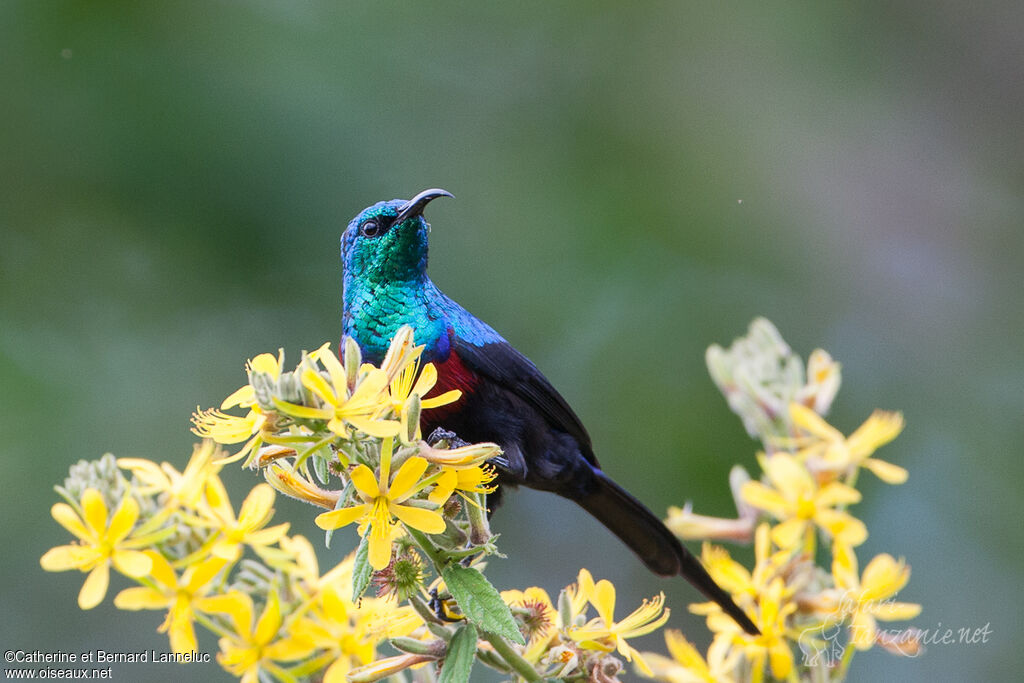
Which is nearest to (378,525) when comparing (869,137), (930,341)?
(930,341)

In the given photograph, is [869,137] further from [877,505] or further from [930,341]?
[877,505]

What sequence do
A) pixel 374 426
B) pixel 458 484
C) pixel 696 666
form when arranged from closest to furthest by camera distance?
pixel 374 426 → pixel 458 484 → pixel 696 666

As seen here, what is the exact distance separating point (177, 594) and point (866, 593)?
54.2 inches

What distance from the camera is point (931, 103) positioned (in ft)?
25.1

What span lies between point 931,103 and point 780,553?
20.3 ft

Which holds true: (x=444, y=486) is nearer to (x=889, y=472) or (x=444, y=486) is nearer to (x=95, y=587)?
(x=95, y=587)

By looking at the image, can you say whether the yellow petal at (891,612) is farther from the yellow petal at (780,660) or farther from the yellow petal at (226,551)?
the yellow petal at (226,551)

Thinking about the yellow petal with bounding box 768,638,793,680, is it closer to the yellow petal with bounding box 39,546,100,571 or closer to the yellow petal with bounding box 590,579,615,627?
the yellow petal with bounding box 590,579,615,627

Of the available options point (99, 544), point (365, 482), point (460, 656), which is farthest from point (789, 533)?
point (99, 544)

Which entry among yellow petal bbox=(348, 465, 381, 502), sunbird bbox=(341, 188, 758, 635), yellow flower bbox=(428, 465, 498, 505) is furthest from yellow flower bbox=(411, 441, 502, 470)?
sunbird bbox=(341, 188, 758, 635)

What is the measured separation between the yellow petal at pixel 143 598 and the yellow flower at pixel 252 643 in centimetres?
8

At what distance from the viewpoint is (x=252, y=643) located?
1913mm

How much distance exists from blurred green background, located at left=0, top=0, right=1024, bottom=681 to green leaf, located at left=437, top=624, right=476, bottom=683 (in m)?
3.52

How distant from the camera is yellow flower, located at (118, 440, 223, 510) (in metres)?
1.93
